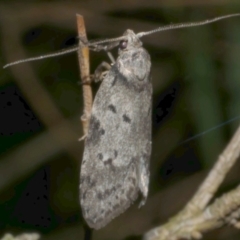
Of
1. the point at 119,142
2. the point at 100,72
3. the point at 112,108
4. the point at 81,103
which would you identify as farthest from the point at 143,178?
the point at 81,103

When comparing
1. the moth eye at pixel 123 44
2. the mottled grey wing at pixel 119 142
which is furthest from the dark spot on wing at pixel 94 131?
the moth eye at pixel 123 44

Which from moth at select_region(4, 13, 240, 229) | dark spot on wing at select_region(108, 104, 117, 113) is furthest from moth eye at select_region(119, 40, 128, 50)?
dark spot on wing at select_region(108, 104, 117, 113)

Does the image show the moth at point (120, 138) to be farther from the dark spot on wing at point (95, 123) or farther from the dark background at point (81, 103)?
the dark background at point (81, 103)

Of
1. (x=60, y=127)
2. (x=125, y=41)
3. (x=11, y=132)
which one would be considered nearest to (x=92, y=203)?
(x=125, y=41)

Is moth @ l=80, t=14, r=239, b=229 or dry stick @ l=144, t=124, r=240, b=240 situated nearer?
dry stick @ l=144, t=124, r=240, b=240

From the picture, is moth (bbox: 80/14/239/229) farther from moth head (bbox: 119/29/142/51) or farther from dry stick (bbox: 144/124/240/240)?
dry stick (bbox: 144/124/240/240)

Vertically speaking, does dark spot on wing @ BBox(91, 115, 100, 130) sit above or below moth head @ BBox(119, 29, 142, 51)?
below

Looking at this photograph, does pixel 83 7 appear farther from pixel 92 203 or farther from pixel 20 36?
pixel 92 203
